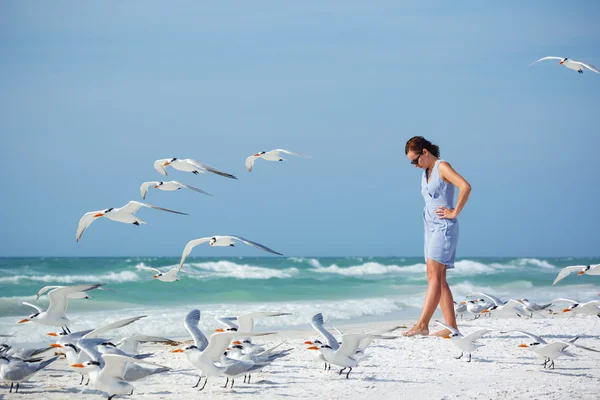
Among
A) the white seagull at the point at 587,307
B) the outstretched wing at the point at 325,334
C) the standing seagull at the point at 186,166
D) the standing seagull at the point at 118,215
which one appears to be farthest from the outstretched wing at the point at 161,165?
the white seagull at the point at 587,307

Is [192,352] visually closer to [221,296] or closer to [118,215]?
[118,215]

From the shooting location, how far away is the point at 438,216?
7.41m

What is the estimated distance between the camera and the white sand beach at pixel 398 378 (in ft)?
17.6

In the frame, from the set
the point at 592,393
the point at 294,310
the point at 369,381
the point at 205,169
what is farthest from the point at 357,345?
the point at 294,310

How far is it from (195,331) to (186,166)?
460cm

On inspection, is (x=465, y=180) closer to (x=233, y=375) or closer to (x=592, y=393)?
(x=592, y=393)

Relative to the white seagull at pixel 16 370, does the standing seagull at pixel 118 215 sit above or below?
above

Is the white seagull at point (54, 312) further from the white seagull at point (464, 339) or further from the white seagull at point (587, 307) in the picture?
the white seagull at point (587, 307)

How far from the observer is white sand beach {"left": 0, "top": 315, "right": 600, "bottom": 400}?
5363 millimetres

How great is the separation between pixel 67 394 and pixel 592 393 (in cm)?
393

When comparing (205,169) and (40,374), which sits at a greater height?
(205,169)

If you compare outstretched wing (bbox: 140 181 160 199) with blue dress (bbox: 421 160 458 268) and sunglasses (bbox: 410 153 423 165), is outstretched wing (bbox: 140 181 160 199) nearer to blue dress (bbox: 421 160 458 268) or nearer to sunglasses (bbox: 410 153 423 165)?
sunglasses (bbox: 410 153 423 165)

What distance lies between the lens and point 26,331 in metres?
9.58

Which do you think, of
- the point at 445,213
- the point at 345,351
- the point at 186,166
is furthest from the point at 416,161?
the point at 186,166
